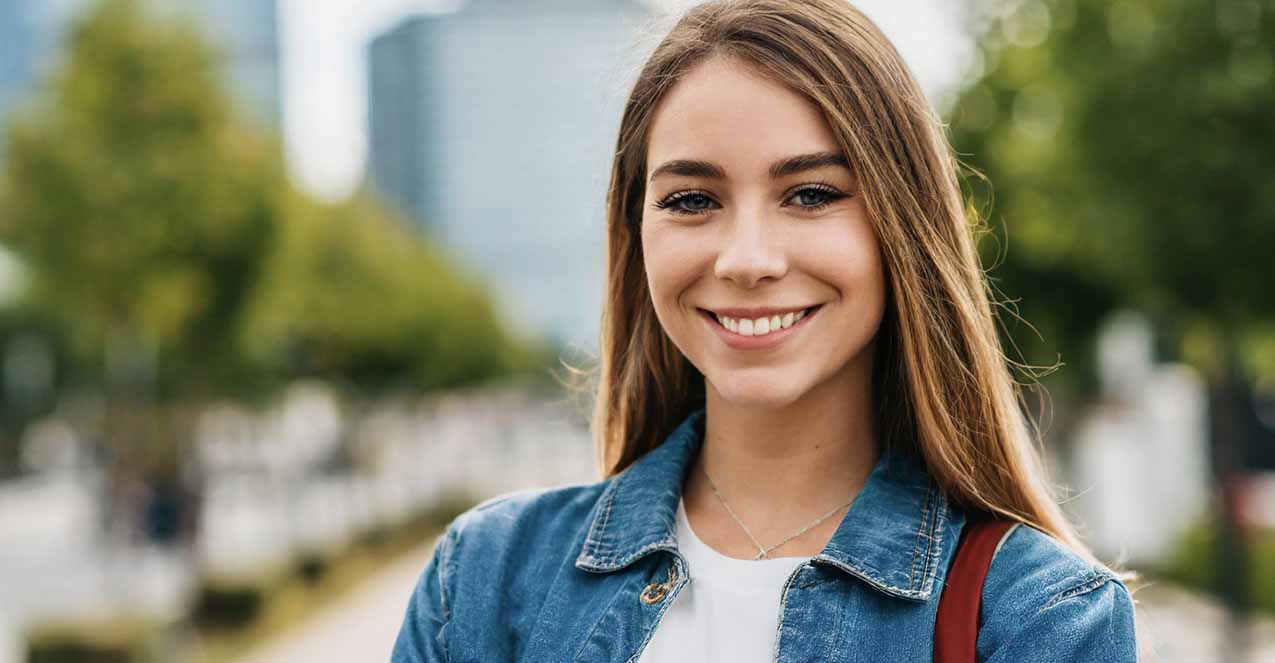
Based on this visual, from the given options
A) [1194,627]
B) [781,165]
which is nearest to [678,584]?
[781,165]

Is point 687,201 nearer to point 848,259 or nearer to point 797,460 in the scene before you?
point 848,259

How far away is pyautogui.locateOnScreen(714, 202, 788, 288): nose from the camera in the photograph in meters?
1.85

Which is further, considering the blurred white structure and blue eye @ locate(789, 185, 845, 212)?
the blurred white structure

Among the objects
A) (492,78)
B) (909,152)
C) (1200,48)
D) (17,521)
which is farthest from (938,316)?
(492,78)

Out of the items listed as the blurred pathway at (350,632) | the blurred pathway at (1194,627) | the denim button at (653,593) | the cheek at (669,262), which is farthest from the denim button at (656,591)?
the blurred pathway at (350,632)

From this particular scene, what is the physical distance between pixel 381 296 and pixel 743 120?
1993 centimetres

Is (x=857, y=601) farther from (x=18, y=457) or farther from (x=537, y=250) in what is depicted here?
(x=537, y=250)

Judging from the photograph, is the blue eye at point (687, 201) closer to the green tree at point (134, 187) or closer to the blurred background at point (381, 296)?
the blurred background at point (381, 296)

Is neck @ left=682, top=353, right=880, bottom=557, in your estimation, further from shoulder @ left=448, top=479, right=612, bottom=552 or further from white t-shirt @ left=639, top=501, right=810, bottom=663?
shoulder @ left=448, top=479, right=612, bottom=552

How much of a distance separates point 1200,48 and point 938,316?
21.8 ft

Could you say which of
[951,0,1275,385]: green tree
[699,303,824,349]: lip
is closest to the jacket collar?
[699,303,824,349]: lip

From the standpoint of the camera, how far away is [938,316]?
6.47 ft

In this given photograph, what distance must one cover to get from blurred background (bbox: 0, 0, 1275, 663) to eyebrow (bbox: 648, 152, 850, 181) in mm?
347

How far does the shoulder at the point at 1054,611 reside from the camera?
1.69 meters
